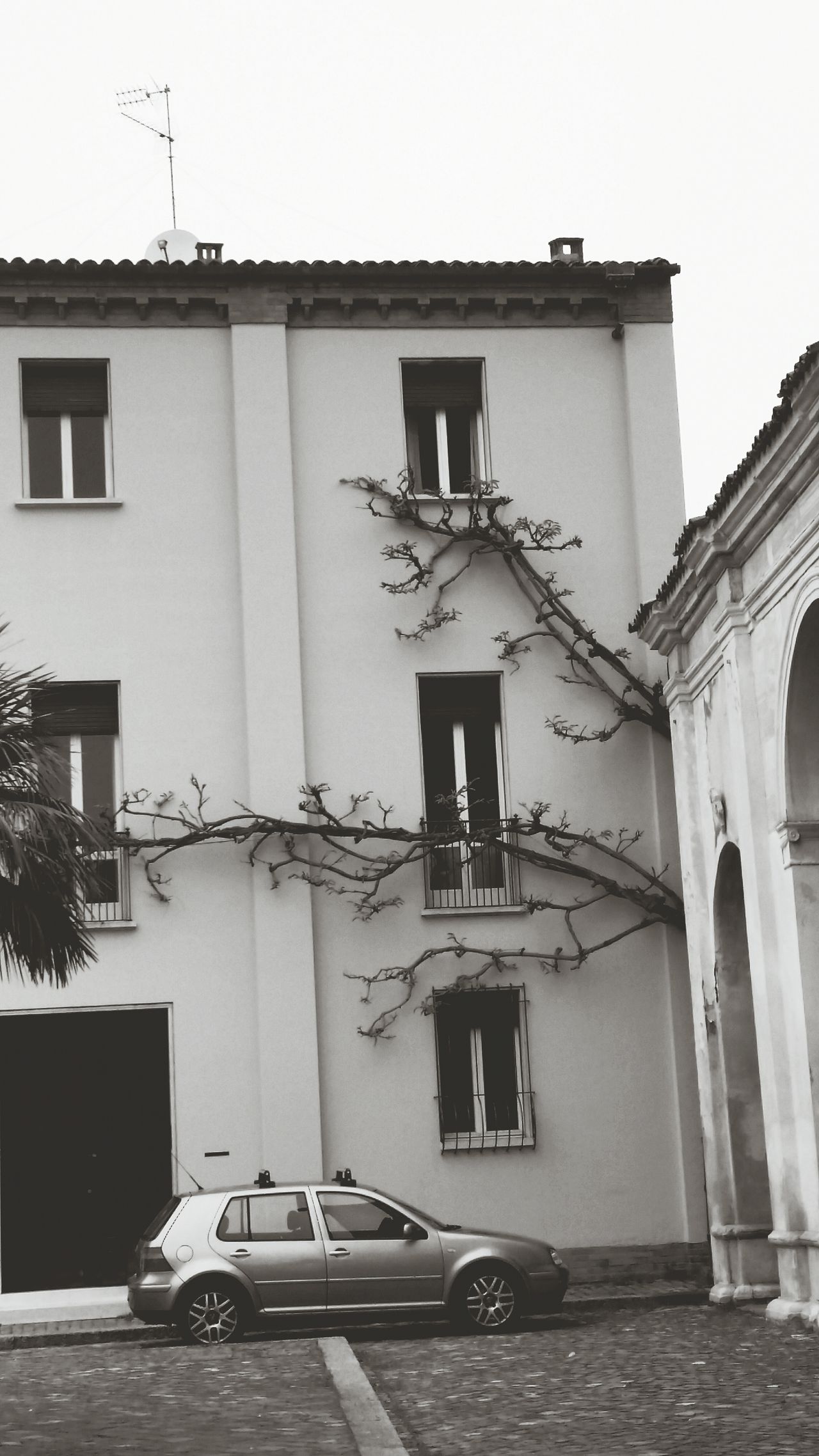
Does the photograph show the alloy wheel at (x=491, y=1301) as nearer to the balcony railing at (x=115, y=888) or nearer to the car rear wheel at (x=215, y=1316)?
the car rear wheel at (x=215, y=1316)

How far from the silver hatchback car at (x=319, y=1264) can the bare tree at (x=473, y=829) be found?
3.79 m

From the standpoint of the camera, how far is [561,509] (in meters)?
20.8

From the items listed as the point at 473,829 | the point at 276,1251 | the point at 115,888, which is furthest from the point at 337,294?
the point at 276,1251

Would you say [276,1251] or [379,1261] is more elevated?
[276,1251]

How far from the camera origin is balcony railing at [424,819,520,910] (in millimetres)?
19766

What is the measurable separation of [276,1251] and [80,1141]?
15.6ft

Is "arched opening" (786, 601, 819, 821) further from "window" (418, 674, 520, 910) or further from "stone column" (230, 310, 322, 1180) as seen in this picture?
"stone column" (230, 310, 322, 1180)

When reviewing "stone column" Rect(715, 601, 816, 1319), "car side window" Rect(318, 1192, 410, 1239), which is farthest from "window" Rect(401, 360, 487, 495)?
"car side window" Rect(318, 1192, 410, 1239)

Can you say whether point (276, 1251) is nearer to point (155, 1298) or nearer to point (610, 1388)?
point (155, 1298)

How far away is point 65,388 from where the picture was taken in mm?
20547

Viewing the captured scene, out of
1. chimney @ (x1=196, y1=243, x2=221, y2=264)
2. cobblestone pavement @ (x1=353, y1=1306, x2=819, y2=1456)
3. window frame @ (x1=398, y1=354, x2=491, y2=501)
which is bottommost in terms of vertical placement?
cobblestone pavement @ (x1=353, y1=1306, x2=819, y2=1456)

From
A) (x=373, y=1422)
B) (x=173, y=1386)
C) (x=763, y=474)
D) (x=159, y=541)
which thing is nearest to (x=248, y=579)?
(x=159, y=541)

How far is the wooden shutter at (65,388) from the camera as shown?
20.5m

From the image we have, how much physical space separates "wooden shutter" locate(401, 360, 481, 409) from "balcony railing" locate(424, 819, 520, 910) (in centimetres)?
490
